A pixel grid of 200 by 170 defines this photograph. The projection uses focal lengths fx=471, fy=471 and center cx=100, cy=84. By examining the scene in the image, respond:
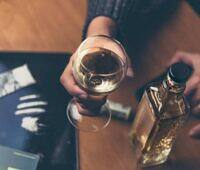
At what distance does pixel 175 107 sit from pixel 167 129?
43mm

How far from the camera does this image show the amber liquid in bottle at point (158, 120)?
0.78m

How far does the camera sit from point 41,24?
0.99 metres

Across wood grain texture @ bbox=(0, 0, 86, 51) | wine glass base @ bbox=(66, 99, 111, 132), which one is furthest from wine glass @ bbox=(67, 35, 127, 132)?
wood grain texture @ bbox=(0, 0, 86, 51)

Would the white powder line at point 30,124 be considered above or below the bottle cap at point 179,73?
below

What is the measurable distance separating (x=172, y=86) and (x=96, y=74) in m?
0.13

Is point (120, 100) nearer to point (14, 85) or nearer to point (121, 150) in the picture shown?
point (121, 150)

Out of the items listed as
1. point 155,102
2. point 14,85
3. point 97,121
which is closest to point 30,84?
point 14,85

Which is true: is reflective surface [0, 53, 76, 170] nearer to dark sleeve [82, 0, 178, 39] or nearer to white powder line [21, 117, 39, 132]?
white powder line [21, 117, 39, 132]

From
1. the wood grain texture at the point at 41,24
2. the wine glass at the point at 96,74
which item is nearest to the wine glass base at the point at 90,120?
the wine glass at the point at 96,74

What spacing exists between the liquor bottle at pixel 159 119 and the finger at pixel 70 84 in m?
0.11

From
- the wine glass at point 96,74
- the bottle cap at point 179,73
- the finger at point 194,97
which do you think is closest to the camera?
the bottle cap at point 179,73

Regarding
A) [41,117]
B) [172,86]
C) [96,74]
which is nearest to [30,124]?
[41,117]

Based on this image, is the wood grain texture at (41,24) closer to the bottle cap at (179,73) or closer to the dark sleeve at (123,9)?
the dark sleeve at (123,9)

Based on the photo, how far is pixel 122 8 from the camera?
102cm
